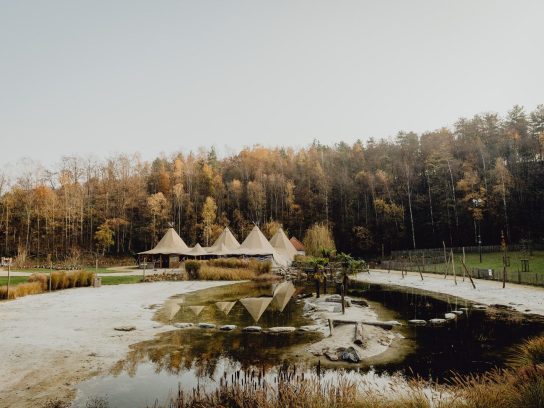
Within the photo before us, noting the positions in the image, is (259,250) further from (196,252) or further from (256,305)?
(256,305)

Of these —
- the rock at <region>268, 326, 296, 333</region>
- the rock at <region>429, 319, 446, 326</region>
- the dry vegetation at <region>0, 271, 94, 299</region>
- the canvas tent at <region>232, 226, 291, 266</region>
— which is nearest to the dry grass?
the canvas tent at <region>232, 226, 291, 266</region>

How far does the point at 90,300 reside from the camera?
58.1 feet

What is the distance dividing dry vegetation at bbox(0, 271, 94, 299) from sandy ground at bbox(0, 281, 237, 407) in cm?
73

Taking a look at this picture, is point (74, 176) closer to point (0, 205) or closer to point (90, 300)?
point (0, 205)

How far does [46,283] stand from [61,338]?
42.9ft

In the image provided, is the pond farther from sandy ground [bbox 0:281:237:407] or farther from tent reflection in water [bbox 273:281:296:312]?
tent reflection in water [bbox 273:281:296:312]

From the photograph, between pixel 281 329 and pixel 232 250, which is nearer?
pixel 281 329

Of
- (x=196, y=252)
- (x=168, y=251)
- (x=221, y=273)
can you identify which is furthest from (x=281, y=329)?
(x=196, y=252)

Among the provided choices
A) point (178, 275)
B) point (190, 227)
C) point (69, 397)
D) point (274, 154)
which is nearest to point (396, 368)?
point (69, 397)

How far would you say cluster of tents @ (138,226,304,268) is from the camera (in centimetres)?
3847

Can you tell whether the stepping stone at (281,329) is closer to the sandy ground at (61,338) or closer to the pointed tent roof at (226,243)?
the sandy ground at (61,338)

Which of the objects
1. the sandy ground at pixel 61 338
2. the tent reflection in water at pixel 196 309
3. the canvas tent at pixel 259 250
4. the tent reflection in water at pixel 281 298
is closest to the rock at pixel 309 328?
the tent reflection in water at pixel 281 298

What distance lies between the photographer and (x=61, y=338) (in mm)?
10383

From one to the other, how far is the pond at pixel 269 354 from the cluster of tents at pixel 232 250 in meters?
23.6
